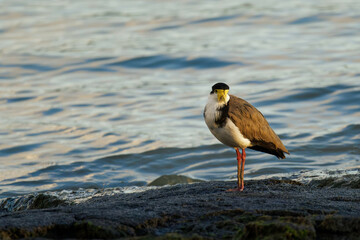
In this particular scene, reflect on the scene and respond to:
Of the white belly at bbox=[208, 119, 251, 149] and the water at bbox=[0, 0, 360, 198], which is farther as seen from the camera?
the water at bbox=[0, 0, 360, 198]

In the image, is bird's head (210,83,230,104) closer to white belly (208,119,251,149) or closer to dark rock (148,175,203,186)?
white belly (208,119,251,149)

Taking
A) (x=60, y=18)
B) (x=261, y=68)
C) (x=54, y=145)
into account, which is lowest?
(x=54, y=145)

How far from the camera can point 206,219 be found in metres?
4.78

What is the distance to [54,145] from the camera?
12.4 metres

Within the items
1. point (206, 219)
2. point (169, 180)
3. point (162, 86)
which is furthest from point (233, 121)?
point (162, 86)

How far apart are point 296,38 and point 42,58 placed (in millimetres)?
8290

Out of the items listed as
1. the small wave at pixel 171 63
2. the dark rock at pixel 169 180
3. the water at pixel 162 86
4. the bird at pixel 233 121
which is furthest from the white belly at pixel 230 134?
the small wave at pixel 171 63

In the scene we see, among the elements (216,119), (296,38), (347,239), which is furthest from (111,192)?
(296,38)

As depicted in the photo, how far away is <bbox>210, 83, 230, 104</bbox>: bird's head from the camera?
20.6 feet

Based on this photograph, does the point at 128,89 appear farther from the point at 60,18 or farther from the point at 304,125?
the point at 60,18

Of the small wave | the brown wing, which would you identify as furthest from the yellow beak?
the small wave

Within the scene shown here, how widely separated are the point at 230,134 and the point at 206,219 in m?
1.77

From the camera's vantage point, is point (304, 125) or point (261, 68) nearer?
point (304, 125)

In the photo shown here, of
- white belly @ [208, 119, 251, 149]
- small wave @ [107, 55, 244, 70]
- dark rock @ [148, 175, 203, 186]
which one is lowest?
dark rock @ [148, 175, 203, 186]
